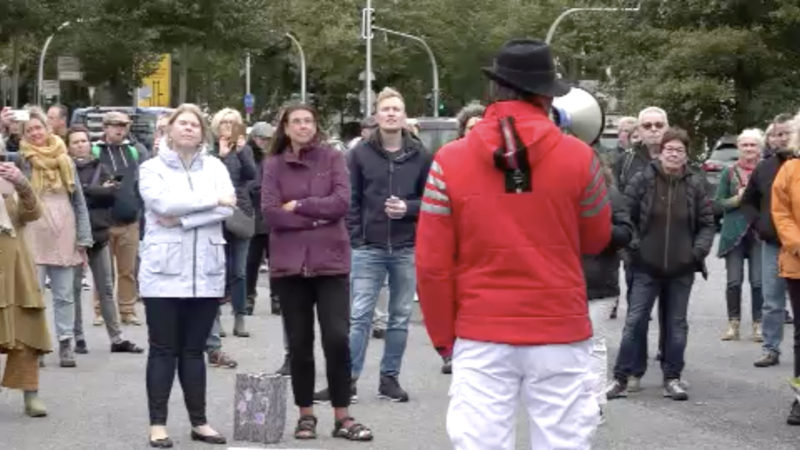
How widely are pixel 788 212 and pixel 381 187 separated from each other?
2463mm

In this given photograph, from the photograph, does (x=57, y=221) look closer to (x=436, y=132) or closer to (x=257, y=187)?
(x=257, y=187)

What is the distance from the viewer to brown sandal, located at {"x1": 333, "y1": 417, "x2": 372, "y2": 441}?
988 centimetres

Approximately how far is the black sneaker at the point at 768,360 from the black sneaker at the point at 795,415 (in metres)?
2.69

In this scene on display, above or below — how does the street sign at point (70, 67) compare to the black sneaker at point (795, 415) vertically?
→ above

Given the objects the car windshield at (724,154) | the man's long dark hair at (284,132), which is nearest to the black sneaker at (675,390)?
the man's long dark hair at (284,132)

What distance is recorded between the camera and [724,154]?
34.8m

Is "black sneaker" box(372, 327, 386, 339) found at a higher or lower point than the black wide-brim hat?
lower

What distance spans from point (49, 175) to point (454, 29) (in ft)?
167

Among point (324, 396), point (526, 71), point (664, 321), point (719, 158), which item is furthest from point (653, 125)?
point (719, 158)

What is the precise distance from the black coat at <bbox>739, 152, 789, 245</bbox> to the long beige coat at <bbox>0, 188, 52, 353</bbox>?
499cm

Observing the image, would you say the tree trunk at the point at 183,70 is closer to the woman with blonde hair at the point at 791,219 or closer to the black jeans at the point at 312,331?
the woman with blonde hair at the point at 791,219

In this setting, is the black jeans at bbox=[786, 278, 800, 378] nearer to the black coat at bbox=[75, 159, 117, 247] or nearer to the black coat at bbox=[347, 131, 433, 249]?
→ the black coat at bbox=[347, 131, 433, 249]

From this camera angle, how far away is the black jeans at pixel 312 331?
9945mm

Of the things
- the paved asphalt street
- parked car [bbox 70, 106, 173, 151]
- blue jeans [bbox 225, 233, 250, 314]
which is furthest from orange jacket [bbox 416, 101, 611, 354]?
parked car [bbox 70, 106, 173, 151]
